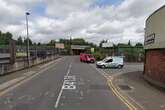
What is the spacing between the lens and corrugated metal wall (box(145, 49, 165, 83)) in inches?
826

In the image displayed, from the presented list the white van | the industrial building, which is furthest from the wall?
the white van

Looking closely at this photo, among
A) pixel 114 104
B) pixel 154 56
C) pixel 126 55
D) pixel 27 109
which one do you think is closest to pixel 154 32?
pixel 154 56

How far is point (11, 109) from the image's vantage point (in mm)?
11492

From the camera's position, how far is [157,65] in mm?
22781

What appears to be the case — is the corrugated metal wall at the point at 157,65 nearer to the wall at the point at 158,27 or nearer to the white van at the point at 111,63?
the wall at the point at 158,27

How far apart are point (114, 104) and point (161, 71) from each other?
357 inches

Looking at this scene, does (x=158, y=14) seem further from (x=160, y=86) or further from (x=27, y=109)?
(x=27, y=109)

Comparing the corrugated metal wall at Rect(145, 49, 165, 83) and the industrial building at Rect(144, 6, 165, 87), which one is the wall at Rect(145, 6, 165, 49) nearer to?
the industrial building at Rect(144, 6, 165, 87)

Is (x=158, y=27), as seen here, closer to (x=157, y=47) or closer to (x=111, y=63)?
(x=157, y=47)

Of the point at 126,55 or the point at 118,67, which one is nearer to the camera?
the point at 118,67

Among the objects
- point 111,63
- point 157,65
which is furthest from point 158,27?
point 111,63

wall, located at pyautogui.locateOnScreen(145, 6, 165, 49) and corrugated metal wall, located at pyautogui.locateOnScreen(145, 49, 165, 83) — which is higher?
wall, located at pyautogui.locateOnScreen(145, 6, 165, 49)

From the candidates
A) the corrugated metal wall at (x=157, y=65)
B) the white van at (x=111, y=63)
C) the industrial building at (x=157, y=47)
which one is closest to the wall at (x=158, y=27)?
the industrial building at (x=157, y=47)

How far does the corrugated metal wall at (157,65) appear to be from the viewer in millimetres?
20980
